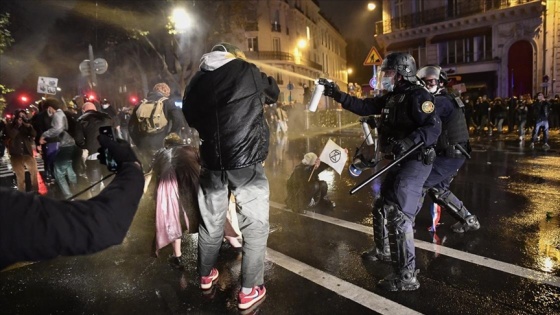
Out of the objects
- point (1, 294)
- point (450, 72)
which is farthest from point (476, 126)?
point (1, 294)

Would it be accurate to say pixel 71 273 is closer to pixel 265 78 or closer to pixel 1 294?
pixel 1 294

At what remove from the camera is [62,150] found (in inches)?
285

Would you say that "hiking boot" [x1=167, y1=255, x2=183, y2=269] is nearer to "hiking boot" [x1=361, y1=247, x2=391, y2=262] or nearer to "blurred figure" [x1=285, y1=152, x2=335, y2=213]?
"hiking boot" [x1=361, y1=247, x2=391, y2=262]

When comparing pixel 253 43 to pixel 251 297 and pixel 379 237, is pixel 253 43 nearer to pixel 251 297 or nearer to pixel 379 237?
pixel 379 237

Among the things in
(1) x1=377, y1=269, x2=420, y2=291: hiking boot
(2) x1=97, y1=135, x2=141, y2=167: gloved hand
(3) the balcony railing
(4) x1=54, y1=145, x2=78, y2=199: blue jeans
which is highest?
(3) the balcony railing

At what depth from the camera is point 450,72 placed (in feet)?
85.9

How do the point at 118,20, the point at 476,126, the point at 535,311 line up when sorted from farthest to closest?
1. the point at 118,20
2. the point at 476,126
3. the point at 535,311

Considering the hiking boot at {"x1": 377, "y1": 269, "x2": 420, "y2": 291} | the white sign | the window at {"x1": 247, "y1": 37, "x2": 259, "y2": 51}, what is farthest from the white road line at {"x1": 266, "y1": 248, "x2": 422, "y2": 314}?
the window at {"x1": 247, "y1": 37, "x2": 259, "y2": 51}

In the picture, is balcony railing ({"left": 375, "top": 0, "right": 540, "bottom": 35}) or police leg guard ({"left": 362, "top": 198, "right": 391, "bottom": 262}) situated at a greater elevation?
balcony railing ({"left": 375, "top": 0, "right": 540, "bottom": 35})

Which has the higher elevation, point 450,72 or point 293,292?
point 450,72

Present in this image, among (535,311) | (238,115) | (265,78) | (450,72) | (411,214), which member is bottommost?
(535,311)

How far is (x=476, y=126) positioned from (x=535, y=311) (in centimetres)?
1735

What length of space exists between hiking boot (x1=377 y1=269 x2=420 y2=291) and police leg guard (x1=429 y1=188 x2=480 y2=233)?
1493mm

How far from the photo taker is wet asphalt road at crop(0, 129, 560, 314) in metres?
2.95
